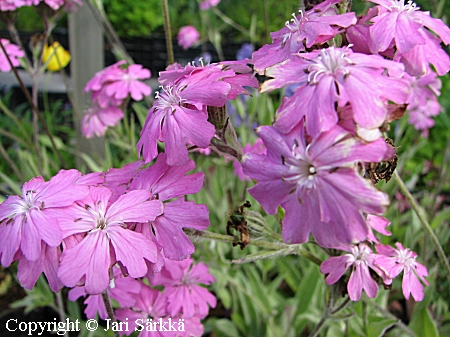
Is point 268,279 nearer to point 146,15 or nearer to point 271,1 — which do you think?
point 146,15

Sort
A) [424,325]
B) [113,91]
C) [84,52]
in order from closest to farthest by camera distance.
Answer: [424,325], [113,91], [84,52]

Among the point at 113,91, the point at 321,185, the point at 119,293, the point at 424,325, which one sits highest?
the point at 321,185

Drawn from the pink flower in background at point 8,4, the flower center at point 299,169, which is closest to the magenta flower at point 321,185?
the flower center at point 299,169

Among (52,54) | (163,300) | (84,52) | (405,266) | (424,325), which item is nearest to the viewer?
(405,266)

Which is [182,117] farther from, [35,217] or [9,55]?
[9,55]

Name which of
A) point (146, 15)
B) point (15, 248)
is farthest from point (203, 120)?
point (146, 15)

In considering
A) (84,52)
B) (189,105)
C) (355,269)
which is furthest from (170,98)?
(84,52)

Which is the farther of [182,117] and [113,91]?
[113,91]

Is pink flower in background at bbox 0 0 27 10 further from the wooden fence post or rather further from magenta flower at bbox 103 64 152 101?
the wooden fence post

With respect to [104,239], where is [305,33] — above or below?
above
